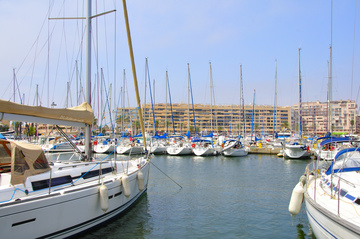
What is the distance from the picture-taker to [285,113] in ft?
518

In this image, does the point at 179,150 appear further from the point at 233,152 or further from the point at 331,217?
the point at 331,217

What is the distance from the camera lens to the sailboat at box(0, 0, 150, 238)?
755 centimetres

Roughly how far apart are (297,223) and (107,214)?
7538 mm

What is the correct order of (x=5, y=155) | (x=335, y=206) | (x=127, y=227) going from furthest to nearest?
(x=127, y=227) → (x=5, y=155) → (x=335, y=206)

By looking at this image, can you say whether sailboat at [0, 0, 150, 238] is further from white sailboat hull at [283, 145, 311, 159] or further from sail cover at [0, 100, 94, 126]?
white sailboat hull at [283, 145, 311, 159]

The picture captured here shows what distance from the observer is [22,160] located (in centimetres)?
881

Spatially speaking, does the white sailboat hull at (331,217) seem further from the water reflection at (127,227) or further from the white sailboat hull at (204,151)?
the white sailboat hull at (204,151)

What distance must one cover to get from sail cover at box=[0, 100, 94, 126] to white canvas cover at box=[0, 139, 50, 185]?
0.89m

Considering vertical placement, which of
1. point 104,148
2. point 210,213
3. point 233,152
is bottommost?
point 233,152

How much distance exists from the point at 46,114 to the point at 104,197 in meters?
3.51

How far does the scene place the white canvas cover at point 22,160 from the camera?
27.8 ft

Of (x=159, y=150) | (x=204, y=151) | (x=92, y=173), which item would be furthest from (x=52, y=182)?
(x=159, y=150)

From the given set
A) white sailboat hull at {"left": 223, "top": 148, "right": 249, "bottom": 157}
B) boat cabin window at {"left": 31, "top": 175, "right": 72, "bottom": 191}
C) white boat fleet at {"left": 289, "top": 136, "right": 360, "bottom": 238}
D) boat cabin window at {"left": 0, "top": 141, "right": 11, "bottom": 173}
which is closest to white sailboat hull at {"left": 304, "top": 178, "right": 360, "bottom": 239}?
white boat fleet at {"left": 289, "top": 136, "right": 360, "bottom": 238}

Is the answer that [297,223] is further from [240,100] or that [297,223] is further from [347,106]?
[347,106]
